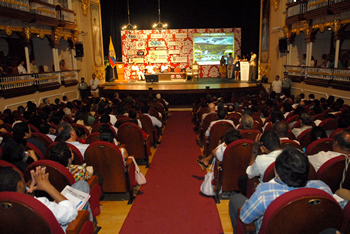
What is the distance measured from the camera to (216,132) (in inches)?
173

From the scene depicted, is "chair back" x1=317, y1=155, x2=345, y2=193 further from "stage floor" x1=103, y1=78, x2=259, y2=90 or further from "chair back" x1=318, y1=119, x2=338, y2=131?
"stage floor" x1=103, y1=78, x2=259, y2=90

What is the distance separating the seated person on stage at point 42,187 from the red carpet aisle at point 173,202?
3.76 feet

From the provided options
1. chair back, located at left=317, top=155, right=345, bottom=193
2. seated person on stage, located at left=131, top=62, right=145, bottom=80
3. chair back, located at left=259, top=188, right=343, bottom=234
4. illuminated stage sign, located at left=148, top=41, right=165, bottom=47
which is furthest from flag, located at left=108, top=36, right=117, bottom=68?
chair back, located at left=259, top=188, right=343, bottom=234

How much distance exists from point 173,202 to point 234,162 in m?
0.99

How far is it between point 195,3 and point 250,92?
7500 millimetres

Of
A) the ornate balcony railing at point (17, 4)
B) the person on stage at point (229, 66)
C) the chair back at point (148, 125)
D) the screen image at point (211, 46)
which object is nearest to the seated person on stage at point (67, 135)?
the chair back at point (148, 125)

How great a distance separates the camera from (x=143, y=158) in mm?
4730

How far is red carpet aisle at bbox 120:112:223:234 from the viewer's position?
9.45 ft

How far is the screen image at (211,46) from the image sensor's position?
17.2 meters

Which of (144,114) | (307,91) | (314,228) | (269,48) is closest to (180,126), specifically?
(144,114)

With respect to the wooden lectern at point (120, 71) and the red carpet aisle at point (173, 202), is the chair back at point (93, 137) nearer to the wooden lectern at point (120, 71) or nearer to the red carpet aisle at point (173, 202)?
the red carpet aisle at point (173, 202)

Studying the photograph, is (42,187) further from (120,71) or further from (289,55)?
(120,71)

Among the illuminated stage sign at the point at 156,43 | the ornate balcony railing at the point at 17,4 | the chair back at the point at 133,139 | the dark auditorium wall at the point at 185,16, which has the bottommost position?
the chair back at the point at 133,139

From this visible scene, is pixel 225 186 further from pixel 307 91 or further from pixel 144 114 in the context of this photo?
pixel 307 91
